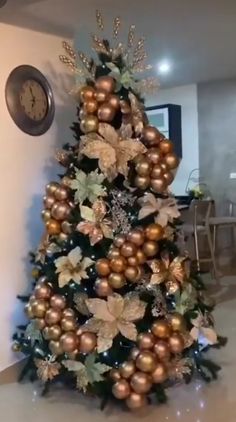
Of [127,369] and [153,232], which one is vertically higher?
[153,232]

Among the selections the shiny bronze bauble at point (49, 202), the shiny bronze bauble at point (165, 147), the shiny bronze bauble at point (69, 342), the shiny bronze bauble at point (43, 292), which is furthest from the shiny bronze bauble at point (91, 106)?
the shiny bronze bauble at point (69, 342)

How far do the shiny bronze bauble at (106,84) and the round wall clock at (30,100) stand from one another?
75cm

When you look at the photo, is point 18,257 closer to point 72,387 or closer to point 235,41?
point 72,387

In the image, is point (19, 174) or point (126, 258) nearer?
point (126, 258)

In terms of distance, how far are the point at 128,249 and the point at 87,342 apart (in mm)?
542

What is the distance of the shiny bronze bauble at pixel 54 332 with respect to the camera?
2863 mm

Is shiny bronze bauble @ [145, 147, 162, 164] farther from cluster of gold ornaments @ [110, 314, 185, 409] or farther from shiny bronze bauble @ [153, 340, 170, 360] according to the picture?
shiny bronze bauble @ [153, 340, 170, 360]

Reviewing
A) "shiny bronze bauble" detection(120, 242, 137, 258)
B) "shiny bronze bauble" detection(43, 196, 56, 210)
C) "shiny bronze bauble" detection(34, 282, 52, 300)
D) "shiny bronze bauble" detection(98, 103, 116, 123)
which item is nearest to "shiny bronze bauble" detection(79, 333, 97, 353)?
"shiny bronze bauble" detection(34, 282, 52, 300)

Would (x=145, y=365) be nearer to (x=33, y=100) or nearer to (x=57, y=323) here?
(x=57, y=323)

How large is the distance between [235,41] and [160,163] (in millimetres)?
2853

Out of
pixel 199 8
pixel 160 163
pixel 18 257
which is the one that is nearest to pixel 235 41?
pixel 199 8

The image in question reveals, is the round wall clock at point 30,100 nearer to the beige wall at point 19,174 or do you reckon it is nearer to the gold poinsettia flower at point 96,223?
the beige wall at point 19,174

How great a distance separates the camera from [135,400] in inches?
106

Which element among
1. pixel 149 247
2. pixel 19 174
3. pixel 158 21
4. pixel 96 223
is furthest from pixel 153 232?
pixel 158 21
